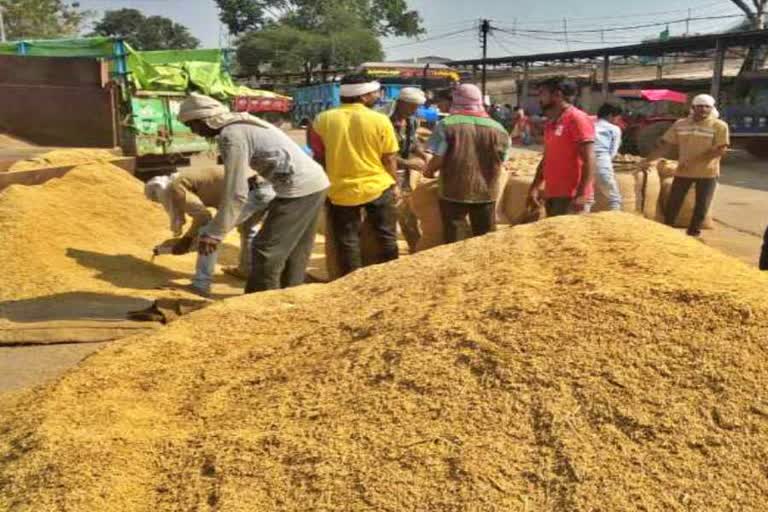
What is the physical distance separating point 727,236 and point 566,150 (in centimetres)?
414

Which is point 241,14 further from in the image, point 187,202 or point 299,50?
point 187,202

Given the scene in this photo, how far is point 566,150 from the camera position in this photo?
507 cm

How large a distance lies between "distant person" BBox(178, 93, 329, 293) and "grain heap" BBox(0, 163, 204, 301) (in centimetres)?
133

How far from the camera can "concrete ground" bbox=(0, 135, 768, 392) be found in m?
3.82

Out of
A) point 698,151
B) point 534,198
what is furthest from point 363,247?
point 698,151

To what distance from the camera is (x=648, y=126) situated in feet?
63.0

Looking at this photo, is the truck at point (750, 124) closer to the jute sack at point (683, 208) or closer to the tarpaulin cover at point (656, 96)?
the tarpaulin cover at point (656, 96)

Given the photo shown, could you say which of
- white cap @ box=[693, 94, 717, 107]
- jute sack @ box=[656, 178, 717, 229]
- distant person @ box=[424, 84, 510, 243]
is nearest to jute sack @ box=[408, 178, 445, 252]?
distant person @ box=[424, 84, 510, 243]

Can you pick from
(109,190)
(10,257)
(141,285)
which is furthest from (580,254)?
(109,190)

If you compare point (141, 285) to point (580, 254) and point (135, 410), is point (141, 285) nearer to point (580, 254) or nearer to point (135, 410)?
point (135, 410)

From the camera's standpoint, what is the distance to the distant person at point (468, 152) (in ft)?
16.2

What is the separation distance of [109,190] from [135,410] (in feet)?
15.8

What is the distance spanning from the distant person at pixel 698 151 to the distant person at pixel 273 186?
411cm

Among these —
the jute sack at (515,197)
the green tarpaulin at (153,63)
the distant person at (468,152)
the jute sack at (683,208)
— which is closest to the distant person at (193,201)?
the distant person at (468,152)
